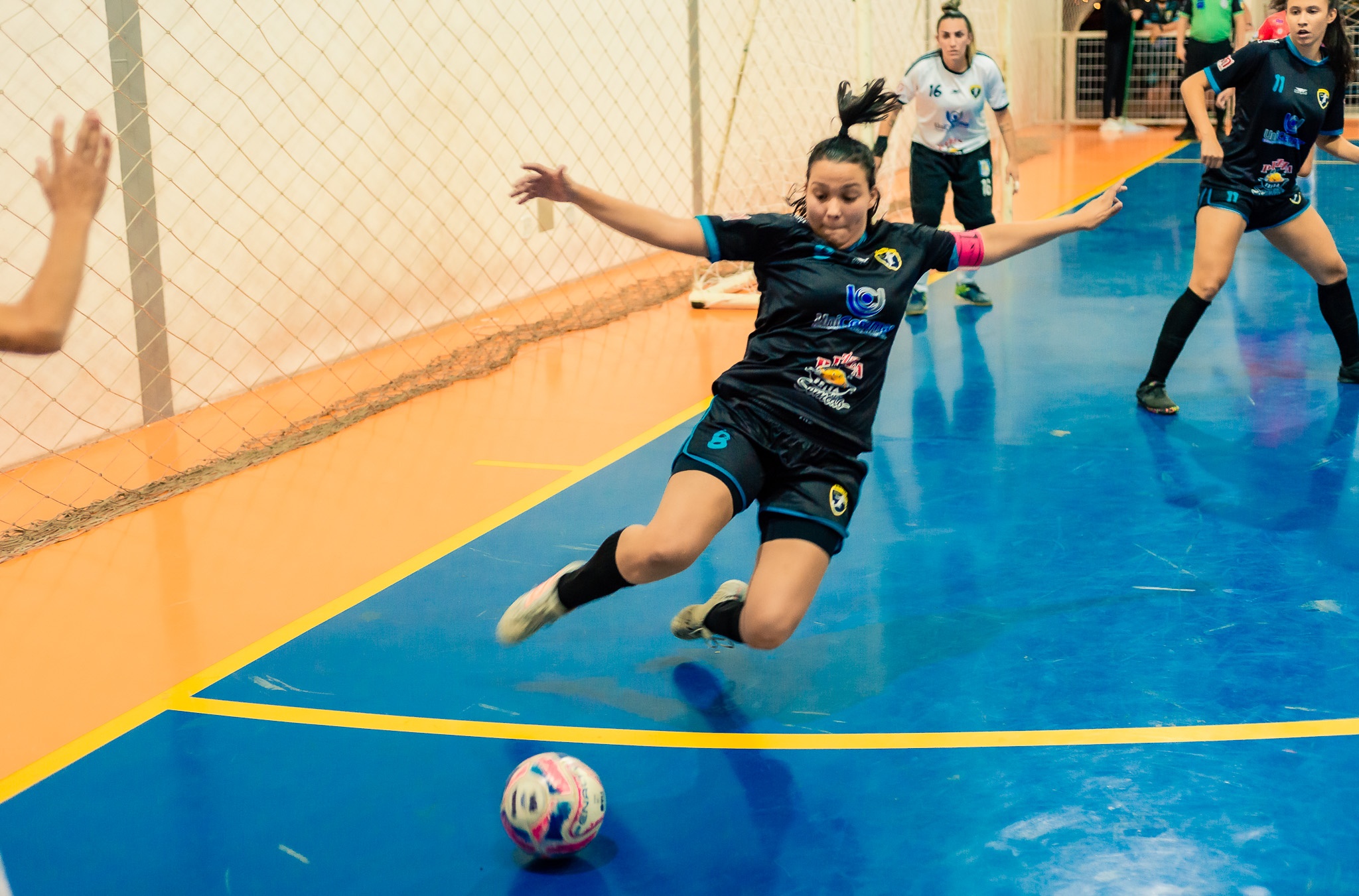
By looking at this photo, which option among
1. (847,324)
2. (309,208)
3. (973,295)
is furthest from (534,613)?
(973,295)

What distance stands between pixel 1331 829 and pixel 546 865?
1511mm

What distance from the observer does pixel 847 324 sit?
3.20 meters

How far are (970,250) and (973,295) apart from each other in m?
4.19

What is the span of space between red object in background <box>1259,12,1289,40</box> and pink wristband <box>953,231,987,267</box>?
2.47 m

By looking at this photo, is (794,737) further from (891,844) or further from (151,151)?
(151,151)

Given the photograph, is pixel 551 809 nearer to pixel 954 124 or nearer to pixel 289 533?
pixel 289 533

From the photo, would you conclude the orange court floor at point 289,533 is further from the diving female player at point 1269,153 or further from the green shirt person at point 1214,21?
the green shirt person at point 1214,21

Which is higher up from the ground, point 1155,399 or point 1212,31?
point 1212,31

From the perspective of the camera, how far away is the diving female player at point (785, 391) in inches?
120

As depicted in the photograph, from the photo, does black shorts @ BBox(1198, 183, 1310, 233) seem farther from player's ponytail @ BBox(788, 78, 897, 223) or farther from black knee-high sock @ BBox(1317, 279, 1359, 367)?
player's ponytail @ BBox(788, 78, 897, 223)

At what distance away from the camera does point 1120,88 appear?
56.3ft

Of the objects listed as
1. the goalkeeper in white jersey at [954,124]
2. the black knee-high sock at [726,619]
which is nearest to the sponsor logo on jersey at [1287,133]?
the goalkeeper in white jersey at [954,124]

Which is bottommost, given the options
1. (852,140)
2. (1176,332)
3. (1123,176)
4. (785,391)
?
(1123,176)

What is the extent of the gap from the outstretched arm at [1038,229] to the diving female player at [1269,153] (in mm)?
1928
